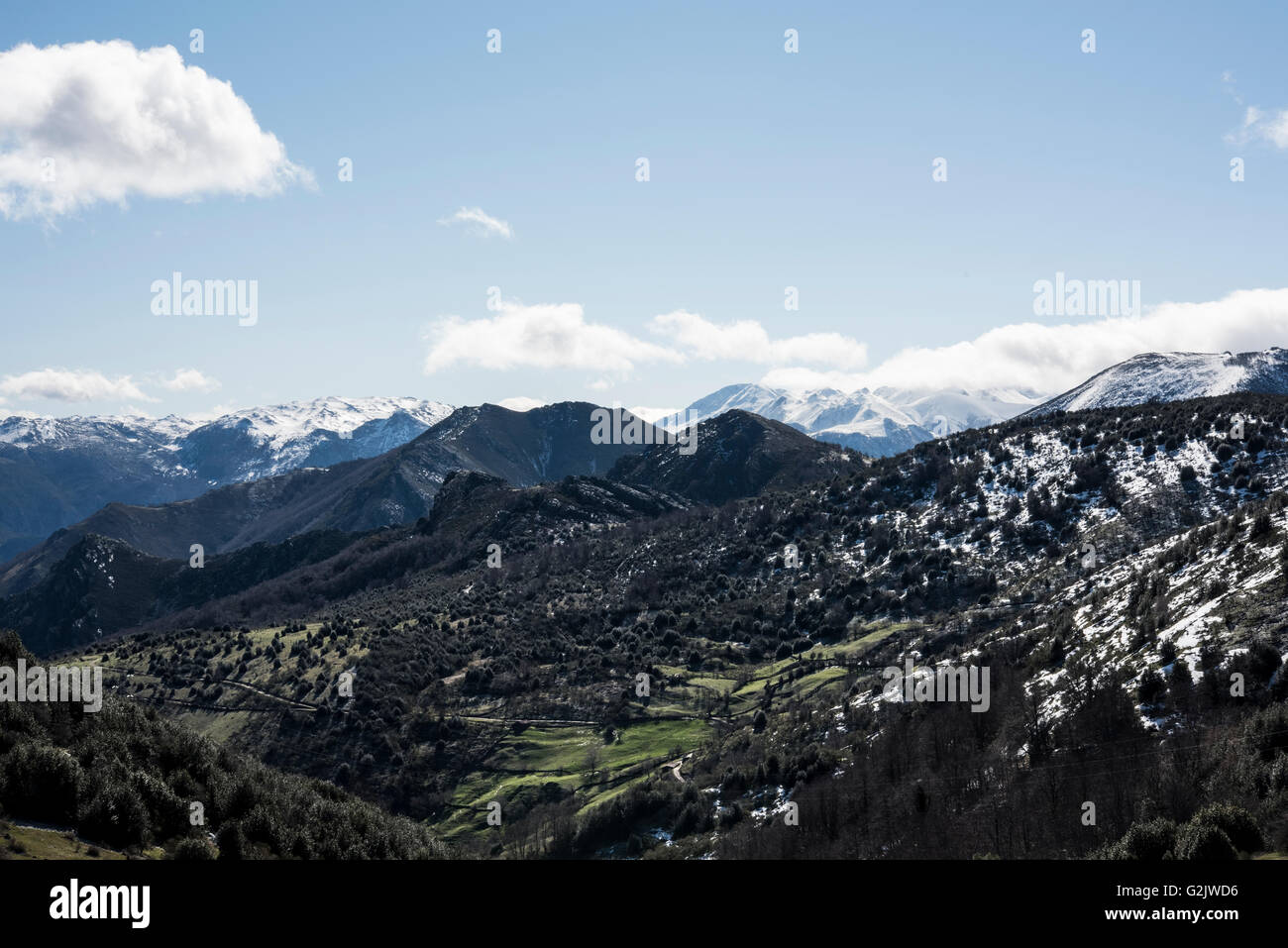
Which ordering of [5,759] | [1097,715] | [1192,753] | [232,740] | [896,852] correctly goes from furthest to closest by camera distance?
[232,740] < [1097,715] < [896,852] < [1192,753] < [5,759]

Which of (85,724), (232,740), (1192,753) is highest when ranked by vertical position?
(85,724)

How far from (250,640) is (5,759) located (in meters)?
126

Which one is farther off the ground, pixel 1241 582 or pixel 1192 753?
pixel 1241 582

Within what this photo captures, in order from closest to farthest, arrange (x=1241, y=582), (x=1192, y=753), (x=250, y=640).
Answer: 1. (x=1192, y=753)
2. (x=1241, y=582)
3. (x=250, y=640)

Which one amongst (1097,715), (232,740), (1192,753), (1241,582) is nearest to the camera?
(1192,753)

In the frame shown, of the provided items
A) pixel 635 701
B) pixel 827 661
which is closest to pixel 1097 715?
pixel 827 661
